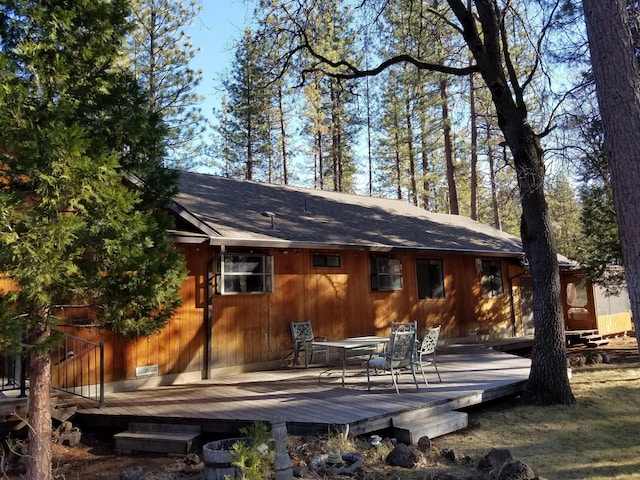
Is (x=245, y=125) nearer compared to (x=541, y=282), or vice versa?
(x=541, y=282)

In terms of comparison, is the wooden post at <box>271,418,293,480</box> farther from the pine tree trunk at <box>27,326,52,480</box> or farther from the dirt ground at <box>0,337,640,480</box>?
the pine tree trunk at <box>27,326,52,480</box>

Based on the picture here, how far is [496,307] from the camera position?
14.3 m

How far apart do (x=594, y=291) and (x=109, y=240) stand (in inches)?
600

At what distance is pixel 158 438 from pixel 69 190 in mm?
2999

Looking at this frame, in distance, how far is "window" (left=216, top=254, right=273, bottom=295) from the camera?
858 centimetres

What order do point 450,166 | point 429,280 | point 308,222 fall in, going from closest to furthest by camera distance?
point 308,222
point 429,280
point 450,166

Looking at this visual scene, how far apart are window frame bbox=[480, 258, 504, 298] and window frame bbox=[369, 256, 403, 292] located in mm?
3581

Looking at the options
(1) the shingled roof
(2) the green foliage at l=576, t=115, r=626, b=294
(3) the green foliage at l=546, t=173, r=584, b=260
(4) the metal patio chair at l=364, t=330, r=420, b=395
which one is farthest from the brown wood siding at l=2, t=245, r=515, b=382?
(3) the green foliage at l=546, t=173, r=584, b=260

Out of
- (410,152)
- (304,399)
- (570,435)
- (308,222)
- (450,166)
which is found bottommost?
(570,435)

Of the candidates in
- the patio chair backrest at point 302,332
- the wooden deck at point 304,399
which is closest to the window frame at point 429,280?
the wooden deck at point 304,399

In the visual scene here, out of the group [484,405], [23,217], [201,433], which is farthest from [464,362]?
[23,217]

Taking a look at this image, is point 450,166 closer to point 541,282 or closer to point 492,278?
point 492,278

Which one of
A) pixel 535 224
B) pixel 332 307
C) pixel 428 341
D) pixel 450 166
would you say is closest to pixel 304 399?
pixel 428 341

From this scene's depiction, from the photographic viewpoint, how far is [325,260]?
33.6ft
